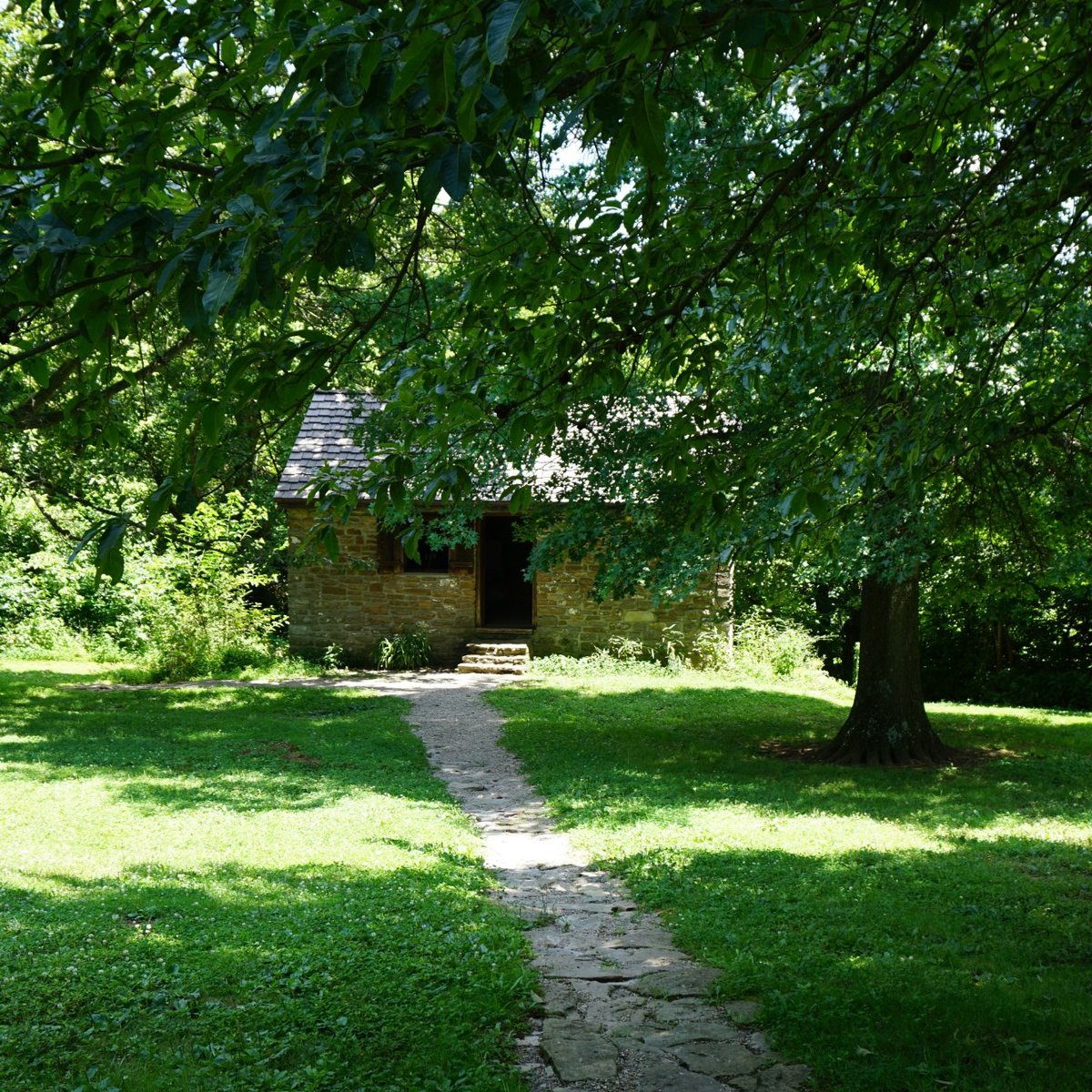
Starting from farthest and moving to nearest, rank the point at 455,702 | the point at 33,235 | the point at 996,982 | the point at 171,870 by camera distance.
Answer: the point at 455,702
the point at 171,870
the point at 996,982
the point at 33,235

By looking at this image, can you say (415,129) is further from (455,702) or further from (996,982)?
(455,702)

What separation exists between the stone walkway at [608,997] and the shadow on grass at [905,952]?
0.16m

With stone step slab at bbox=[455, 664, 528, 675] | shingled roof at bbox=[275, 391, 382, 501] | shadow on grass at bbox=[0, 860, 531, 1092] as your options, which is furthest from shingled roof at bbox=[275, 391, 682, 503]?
shadow on grass at bbox=[0, 860, 531, 1092]

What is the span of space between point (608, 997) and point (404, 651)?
14531 mm

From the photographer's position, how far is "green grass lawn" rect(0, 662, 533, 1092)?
404 centimetres

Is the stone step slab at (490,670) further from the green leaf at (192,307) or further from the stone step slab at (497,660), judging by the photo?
the green leaf at (192,307)

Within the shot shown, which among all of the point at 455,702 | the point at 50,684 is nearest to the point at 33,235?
the point at 455,702


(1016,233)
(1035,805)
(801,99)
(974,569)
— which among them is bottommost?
(1035,805)

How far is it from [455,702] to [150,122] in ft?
42.4

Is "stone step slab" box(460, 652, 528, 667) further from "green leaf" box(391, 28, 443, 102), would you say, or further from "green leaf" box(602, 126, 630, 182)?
"green leaf" box(391, 28, 443, 102)

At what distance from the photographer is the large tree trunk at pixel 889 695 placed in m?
11.9

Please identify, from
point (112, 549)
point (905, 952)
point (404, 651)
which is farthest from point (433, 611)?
point (112, 549)

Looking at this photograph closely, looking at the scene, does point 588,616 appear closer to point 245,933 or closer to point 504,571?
point 504,571

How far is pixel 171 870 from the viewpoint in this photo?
6.67 meters
